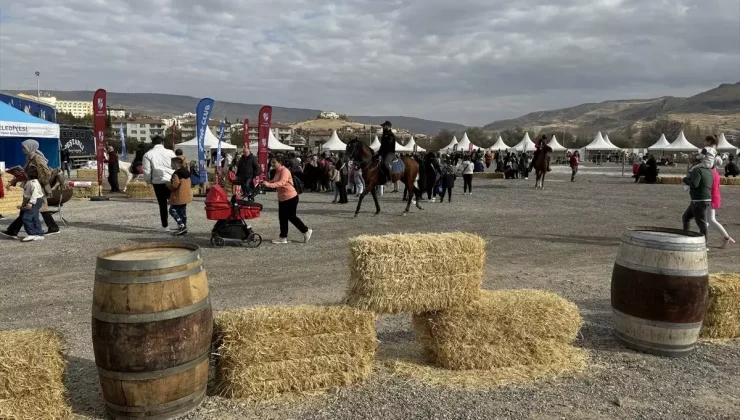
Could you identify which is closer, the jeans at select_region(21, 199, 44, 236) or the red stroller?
the red stroller

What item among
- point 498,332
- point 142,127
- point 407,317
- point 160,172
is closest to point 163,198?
point 160,172

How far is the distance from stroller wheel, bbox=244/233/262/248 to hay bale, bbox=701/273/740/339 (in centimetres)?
699

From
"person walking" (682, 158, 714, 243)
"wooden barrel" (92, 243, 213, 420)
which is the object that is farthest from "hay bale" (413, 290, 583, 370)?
"person walking" (682, 158, 714, 243)

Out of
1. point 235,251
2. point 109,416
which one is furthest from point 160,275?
point 235,251

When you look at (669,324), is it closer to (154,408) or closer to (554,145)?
(154,408)

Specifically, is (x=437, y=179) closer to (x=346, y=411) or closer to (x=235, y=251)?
(x=235, y=251)

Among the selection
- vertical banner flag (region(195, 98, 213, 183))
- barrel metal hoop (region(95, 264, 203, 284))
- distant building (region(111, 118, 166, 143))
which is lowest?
barrel metal hoop (region(95, 264, 203, 284))

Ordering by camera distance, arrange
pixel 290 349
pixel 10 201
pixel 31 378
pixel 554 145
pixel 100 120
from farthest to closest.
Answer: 1. pixel 554 145
2. pixel 100 120
3. pixel 10 201
4. pixel 290 349
5. pixel 31 378

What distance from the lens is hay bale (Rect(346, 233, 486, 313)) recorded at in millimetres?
3807

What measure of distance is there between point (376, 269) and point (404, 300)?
0.34 metres

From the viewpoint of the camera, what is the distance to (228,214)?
911 cm

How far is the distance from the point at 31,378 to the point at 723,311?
5.59 meters

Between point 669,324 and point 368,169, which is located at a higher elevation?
point 368,169

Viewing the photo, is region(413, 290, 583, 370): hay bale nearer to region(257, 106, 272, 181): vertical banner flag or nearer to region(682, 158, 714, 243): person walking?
region(682, 158, 714, 243): person walking
